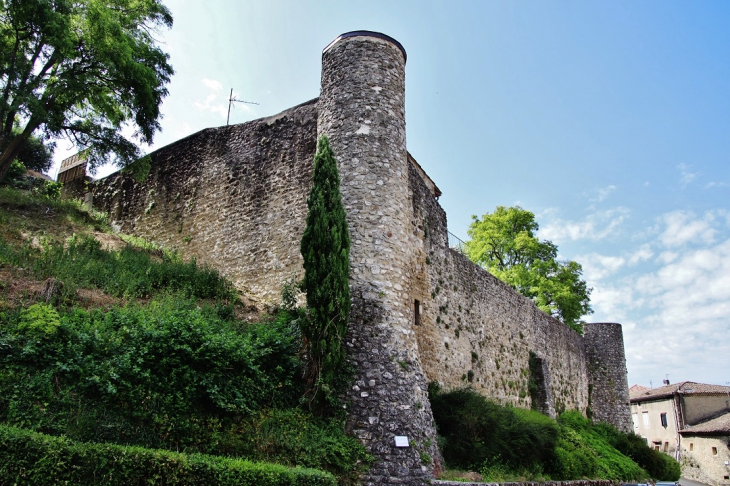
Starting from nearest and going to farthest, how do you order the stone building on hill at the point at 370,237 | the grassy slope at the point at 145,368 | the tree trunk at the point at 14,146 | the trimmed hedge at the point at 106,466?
the trimmed hedge at the point at 106,466
the grassy slope at the point at 145,368
the stone building on hill at the point at 370,237
the tree trunk at the point at 14,146

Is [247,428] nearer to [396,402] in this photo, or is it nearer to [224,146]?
[396,402]

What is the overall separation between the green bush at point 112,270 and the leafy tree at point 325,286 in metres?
3.14

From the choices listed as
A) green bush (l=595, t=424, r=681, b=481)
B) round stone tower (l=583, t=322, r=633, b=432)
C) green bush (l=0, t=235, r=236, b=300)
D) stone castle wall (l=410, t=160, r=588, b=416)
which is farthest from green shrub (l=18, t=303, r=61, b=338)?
round stone tower (l=583, t=322, r=633, b=432)

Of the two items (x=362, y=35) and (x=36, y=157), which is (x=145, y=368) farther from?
(x=36, y=157)

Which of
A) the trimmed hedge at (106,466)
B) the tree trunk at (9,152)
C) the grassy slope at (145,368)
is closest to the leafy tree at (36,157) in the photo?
the tree trunk at (9,152)

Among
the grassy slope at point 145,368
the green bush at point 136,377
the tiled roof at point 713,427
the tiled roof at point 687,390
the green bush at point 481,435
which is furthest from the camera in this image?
the tiled roof at point 687,390

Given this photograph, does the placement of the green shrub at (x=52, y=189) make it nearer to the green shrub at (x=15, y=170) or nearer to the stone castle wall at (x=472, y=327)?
the green shrub at (x=15, y=170)

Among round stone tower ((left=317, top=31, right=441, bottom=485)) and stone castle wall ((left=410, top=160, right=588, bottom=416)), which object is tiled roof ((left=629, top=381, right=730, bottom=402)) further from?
round stone tower ((left=317, top=31, right=441, bottom=485))

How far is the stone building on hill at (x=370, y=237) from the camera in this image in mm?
9930

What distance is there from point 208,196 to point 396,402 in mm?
9276

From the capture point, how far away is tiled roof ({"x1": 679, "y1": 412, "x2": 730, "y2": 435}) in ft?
113

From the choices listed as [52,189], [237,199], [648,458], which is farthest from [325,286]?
[648,458]

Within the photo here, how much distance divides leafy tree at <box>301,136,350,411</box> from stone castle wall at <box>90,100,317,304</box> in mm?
2884

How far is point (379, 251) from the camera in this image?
11.2 metres
